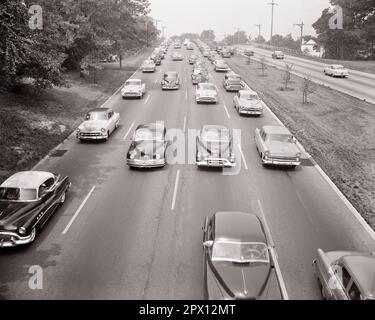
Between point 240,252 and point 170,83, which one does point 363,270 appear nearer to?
point 240,252

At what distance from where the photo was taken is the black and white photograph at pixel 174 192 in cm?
1067

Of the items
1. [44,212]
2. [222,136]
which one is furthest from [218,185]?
[44,212]

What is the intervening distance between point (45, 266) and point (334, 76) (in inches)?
1813

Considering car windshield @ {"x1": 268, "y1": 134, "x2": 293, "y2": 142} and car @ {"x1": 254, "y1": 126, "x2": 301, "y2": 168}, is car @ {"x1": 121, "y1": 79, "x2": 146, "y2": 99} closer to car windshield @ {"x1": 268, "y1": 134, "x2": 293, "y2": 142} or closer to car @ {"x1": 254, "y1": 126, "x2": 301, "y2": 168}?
car @ {"x1": 254, "y1": 126, "x2": 301, "y2": 168}

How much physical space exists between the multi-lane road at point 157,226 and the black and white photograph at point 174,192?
59 mm

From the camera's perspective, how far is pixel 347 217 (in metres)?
15.0

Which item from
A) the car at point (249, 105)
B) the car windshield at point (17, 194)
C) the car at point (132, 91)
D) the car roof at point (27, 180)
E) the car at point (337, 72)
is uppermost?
the car at point (337, 72)

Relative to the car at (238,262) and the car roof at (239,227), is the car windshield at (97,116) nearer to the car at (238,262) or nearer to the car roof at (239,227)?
the car roof at (239,227)

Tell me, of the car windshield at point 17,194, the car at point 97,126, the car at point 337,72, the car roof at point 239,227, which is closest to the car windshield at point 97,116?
the car at point 97,126

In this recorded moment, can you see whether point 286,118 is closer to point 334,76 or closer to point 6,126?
point 6,126

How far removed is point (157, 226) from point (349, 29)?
83590 millimetres

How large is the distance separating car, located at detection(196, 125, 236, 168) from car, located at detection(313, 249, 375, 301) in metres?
8.55

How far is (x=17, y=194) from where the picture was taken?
13.9 m
